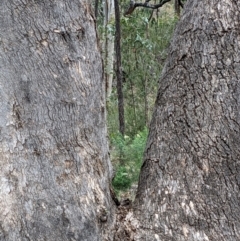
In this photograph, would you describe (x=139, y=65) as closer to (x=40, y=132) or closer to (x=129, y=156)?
(x=129, y=156)

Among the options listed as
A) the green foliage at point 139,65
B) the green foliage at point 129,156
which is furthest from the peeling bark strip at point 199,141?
the green foliage at point 139,65

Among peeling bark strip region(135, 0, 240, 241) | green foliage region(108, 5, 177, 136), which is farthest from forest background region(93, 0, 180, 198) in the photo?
peeling bark strip region(135, 0, 240, 241)

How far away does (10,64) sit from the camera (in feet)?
5.95

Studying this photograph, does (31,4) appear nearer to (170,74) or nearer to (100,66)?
(100,66)

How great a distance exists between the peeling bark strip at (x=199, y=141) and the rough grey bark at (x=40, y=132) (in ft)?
0.84

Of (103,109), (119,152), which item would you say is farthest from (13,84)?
(119,152)

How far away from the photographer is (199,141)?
1.83 meters

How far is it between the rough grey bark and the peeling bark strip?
257 millimetres

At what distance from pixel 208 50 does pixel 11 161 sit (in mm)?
794

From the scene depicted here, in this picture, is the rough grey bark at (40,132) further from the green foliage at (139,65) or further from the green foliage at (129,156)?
the green foliage at (139,65)

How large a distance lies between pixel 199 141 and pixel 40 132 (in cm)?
55

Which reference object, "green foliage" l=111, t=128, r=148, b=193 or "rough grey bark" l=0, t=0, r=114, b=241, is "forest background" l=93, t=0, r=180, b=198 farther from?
"rough grey bark" l=0, t=0, r=114, b=241

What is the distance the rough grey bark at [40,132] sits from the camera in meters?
1.80

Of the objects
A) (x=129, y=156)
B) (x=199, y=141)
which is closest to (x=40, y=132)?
(x=199, y=141)
